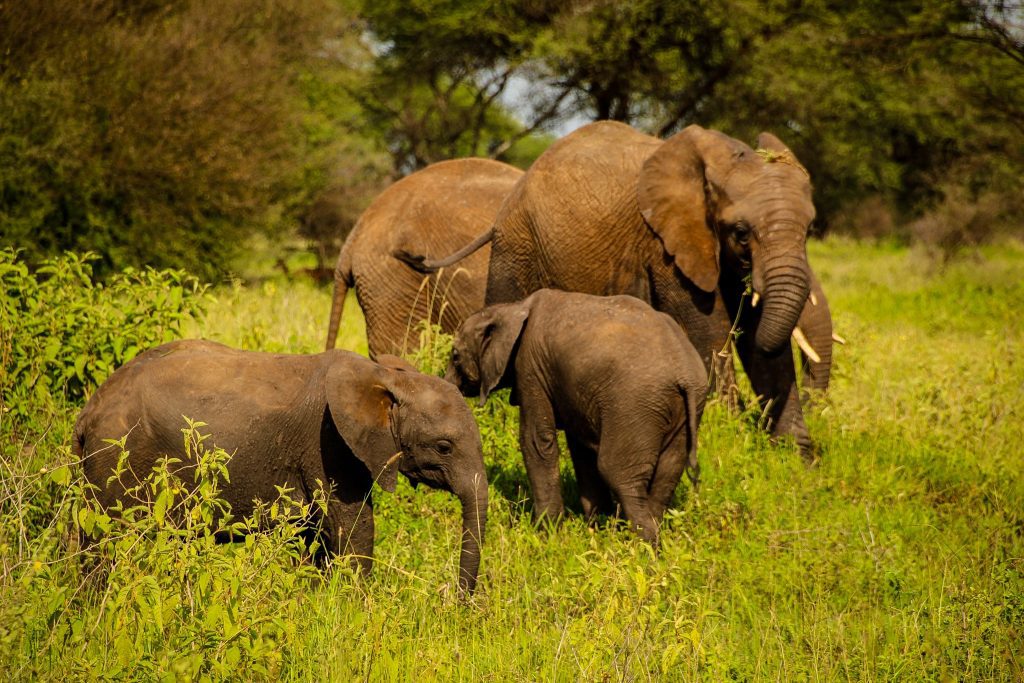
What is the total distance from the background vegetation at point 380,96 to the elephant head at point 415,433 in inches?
333

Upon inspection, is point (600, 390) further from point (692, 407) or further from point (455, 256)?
point (455, 256)

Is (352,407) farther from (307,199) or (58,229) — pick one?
(307,199)

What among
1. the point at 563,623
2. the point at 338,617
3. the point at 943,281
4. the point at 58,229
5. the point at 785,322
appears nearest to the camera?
the point at 338,617

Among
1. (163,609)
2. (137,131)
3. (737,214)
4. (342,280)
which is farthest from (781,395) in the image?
(137,131)

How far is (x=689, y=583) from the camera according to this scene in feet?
16.9

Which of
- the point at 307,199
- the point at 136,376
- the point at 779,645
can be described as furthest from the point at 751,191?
the point at 307,199

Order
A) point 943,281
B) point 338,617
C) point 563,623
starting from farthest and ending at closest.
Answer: point 943,281 → point 563,623 → point 338,617

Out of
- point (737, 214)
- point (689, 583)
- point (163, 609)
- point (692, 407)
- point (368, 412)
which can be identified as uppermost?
point (163, 609)

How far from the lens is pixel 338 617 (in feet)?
14.0

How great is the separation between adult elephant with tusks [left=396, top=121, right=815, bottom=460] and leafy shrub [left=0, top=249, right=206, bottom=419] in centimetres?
191

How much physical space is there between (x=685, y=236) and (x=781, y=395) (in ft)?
3.58

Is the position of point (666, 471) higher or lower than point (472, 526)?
lower

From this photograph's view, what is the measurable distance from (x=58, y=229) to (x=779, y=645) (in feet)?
36.7

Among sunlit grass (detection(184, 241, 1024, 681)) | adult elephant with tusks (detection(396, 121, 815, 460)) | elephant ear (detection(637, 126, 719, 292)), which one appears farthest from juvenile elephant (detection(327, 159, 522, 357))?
elephant ear (detection(637, 126, 719, 292))
